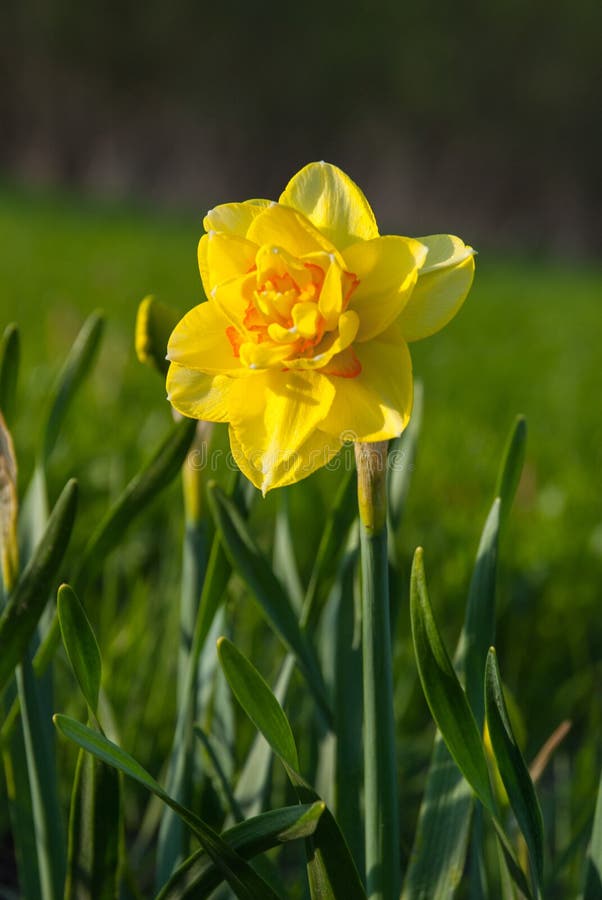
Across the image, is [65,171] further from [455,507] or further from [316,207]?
[316,207]

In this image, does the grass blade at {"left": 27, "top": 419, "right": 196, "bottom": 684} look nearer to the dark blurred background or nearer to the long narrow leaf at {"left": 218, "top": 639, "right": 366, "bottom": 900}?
the long narrow leaf at {"left": 218, "top": 639, "right": 366, "bottom": 900}

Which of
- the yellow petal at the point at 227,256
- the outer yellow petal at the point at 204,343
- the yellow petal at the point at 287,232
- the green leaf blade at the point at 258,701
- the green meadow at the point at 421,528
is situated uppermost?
the yellow petal at the point at 287,232

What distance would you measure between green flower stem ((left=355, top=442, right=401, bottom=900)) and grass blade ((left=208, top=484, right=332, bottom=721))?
15 centimetres

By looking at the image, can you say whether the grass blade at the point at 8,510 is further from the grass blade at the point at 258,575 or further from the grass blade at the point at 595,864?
the grass blade at the point at 595,864

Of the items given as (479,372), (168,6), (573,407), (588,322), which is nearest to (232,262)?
(573,407)

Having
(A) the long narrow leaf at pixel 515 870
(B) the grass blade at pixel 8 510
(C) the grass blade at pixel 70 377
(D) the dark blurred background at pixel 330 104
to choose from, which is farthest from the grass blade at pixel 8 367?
(D) the dark blurred background at pixel 330 104

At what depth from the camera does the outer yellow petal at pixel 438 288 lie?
0.55m

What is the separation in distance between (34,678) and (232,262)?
1.15ft

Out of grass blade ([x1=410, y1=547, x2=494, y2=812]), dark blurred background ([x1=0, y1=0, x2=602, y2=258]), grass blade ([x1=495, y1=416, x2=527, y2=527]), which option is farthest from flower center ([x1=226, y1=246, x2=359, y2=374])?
dark blurred background ([x1=0, y1=0, x2=602, y2=258])

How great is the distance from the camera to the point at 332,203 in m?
0.59

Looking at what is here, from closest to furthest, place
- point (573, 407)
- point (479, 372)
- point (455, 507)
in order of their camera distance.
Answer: point (455, 507), point (573, 407), point (479, 372)

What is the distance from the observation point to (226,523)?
2.43 ft

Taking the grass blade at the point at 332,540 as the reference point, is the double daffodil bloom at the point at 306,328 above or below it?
above

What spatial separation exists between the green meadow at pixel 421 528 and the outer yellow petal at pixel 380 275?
0.34 meters
